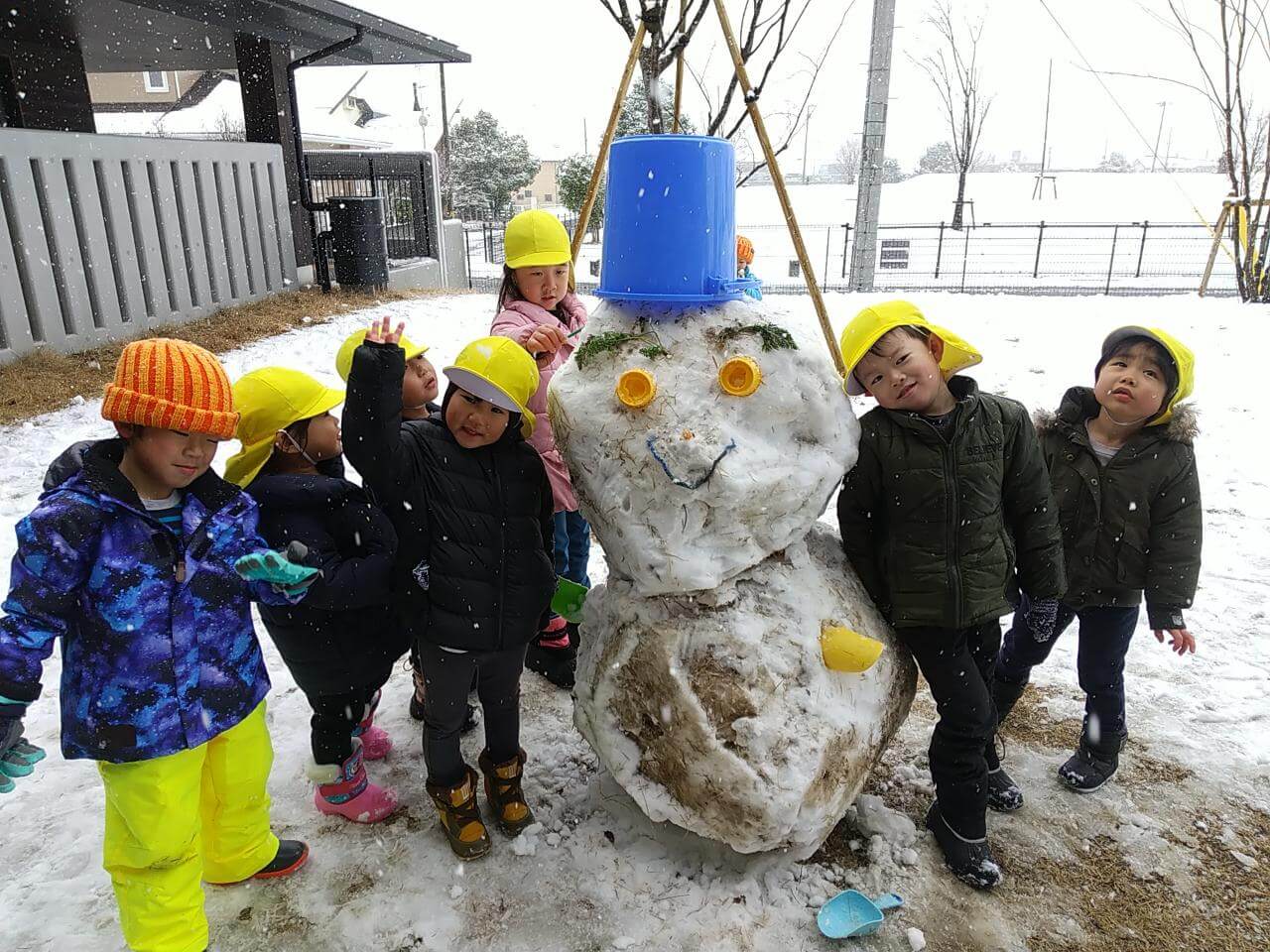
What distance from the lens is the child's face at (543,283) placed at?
3.14 meters

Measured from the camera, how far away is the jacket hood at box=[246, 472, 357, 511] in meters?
2.33

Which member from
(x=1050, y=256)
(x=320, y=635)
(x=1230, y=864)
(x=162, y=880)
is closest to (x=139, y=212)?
(x=320, y=635)

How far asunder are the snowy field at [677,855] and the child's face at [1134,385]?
1.09 meters

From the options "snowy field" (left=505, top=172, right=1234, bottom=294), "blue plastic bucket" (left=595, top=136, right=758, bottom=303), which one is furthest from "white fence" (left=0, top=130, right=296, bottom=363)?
"blue plastic bucket" (left=595, top=136, right=758, bottom=303)

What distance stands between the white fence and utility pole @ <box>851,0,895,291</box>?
24.2 ft

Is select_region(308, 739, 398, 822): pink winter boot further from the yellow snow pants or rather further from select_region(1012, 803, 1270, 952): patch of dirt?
select_region(1012, 803, 1270, 952): patch of dirt

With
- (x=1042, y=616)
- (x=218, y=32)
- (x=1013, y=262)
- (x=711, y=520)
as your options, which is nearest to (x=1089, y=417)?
(x=1042, y=616)

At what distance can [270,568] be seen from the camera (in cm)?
200

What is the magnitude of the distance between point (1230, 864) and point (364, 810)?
9.16ft

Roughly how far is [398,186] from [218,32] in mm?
4825

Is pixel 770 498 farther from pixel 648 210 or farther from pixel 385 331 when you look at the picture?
pixel 385 331

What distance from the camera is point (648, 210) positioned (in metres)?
2.27

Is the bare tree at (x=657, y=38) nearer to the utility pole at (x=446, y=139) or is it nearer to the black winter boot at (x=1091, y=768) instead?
the black winter boot at (x=1091, y=768)

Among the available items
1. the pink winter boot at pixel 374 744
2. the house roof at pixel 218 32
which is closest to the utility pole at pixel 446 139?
the house roof at pixel 218 32
